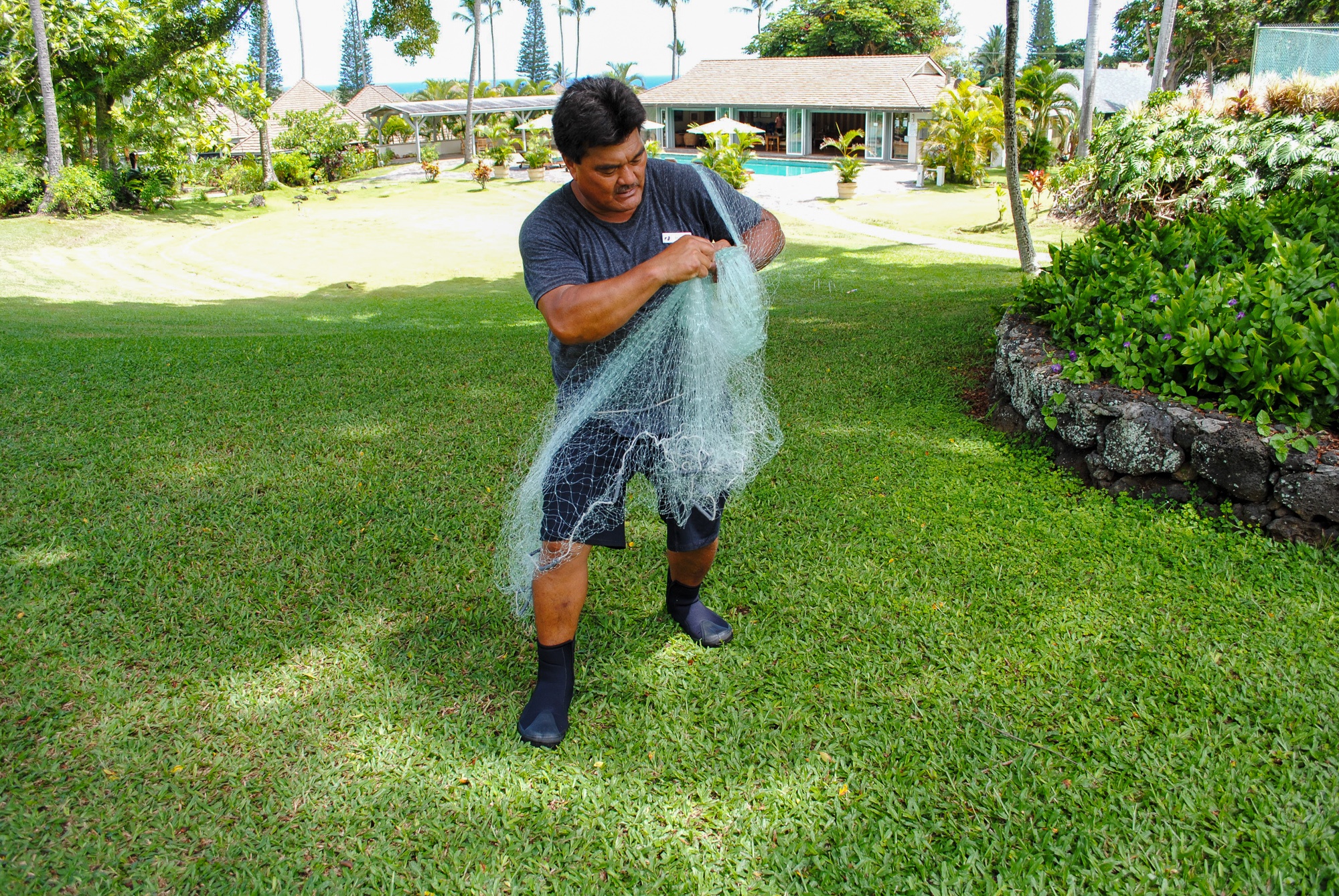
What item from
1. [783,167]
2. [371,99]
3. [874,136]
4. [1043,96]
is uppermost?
[371,99]

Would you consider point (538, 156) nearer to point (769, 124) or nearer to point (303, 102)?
point (769, 124)

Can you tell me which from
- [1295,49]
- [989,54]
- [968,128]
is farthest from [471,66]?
[989,54]

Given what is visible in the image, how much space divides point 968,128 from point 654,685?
1116 inches

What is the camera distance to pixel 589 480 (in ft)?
8.07

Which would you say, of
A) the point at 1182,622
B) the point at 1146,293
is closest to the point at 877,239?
the point at 1146,293

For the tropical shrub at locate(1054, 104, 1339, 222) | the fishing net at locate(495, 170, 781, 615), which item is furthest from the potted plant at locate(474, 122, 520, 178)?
the fishing net at locate(495, 170, 781, 615)

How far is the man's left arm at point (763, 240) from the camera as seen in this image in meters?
2.62

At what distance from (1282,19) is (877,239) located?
29.7 m

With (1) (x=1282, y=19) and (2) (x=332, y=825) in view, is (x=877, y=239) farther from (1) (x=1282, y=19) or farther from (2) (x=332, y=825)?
(1) (x=1282, y=19)

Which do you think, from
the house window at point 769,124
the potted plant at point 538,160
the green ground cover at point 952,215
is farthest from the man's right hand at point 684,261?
the house window at point 769,124

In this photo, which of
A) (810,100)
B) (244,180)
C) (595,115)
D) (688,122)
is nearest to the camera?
(595,115)

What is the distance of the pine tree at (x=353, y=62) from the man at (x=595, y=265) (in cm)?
10222

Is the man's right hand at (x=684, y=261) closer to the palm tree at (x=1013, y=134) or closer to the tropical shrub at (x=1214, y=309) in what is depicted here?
the tropical shrub at (x=1214, y=309)

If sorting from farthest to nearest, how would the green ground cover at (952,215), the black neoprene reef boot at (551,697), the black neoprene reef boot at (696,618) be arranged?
the green ground cover at (952,215) → the black neoprene reef boot at (696,618) → the black neoprene reef boot at (551,697)
